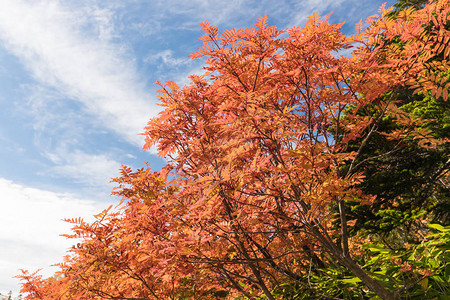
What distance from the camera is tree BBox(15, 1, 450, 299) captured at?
3.12m

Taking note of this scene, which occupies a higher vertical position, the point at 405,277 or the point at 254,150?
the point at 254,150

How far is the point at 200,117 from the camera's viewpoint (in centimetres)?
390

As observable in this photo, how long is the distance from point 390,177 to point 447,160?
47.3 inches

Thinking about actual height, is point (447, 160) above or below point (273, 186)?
above

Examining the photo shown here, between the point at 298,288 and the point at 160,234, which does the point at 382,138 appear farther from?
the point at 160,234

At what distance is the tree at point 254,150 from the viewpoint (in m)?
3.12

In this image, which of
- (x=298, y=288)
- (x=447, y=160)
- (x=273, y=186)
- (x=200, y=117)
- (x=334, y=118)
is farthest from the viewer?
(x=447, y=160)

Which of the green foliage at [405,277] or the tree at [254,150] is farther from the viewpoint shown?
the green foliage at [405,277]

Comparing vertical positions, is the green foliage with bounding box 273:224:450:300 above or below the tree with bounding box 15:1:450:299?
below

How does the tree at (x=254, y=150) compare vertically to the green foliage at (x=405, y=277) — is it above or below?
above

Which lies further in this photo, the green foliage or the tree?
the green foliage

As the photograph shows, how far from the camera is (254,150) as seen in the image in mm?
3793

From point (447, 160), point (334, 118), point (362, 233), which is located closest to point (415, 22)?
point (334, 118)

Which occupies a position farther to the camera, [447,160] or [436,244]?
[447,160]
